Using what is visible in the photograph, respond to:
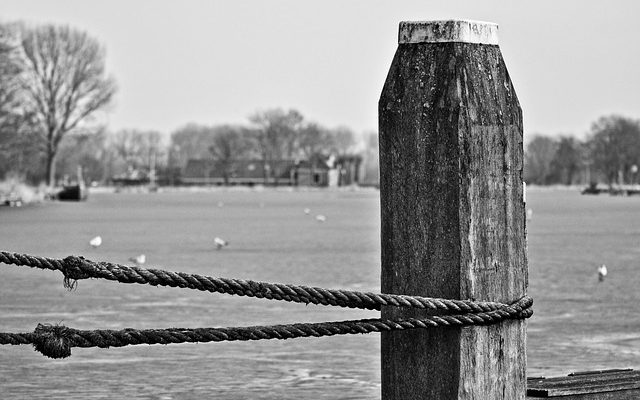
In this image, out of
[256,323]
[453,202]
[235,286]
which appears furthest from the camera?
[256,323]

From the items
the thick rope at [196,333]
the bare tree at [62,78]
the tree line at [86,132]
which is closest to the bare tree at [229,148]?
the tree line at [86,132]

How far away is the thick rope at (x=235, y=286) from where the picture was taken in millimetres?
2588

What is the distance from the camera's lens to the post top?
2.80 metres

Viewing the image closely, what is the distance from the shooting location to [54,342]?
8.78 feet

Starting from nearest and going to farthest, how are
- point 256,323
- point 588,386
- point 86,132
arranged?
point 588,386, point 256,323, point 86,132

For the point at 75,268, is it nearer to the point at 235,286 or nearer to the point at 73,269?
the point at 73,269

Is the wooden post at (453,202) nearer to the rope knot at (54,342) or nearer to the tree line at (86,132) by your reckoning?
the rope knot at (54,342)

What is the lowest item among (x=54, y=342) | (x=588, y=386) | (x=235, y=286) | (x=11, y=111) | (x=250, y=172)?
(x=588, y=386)

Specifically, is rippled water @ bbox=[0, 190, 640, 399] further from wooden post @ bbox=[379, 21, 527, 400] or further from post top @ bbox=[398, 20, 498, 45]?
post top @ bbox=[398, 20, 498, 45]

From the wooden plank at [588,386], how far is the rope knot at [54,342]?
1727mm

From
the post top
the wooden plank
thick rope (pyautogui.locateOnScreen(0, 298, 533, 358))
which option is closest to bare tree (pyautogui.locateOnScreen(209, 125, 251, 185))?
the wooden plank

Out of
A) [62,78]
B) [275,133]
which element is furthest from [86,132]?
[275,133]

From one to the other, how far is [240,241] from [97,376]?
2761cm

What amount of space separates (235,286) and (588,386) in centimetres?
180
